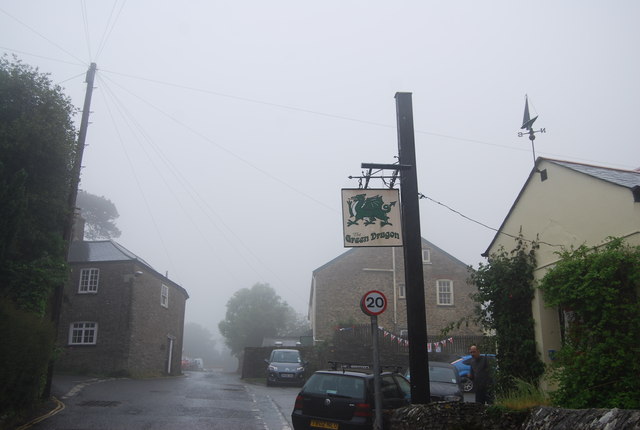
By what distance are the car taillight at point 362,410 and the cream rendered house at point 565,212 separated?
496 centimetres

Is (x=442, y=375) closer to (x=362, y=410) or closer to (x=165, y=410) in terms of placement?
(x=362, y=410)

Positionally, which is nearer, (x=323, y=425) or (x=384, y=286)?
(x=323, y=425)

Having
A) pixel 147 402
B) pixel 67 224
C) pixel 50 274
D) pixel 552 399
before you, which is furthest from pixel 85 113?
pixel 552 399

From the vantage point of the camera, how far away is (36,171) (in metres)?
15.5

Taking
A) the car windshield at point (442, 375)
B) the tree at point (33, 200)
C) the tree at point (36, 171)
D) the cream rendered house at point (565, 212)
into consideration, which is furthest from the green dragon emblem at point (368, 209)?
the tree at point (36, 171)

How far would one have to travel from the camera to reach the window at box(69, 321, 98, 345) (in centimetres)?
2791

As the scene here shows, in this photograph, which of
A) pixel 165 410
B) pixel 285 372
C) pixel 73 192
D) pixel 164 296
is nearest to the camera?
pixel 165 410

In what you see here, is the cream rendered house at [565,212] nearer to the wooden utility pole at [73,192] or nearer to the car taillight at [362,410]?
the car taillight at [362,410]

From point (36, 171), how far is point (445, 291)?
96.4 ft

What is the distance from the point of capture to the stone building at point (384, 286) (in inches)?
1489

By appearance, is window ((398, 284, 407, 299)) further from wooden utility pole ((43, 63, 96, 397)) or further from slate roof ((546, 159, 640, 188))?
slate roof ((546, 159, 640, 188))

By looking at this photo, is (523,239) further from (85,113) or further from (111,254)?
(111,254)

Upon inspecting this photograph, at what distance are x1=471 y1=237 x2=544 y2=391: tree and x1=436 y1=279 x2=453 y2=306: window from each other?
25.3m

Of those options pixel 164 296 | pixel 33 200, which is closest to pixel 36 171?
pixel 33 200
